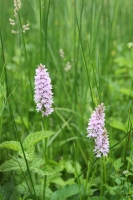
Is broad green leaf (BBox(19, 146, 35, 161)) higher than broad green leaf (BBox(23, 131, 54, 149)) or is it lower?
lower

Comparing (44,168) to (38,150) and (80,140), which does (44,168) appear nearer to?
(38,150)

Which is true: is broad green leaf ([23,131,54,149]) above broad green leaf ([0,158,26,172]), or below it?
above

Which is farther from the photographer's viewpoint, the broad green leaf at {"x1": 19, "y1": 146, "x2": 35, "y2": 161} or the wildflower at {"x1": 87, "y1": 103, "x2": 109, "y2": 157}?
the broad green leaf at {"x1": 19, "y1": 146, "x2": 35, "y2": 161}

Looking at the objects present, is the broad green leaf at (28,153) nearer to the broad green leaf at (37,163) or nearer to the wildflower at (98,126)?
the broad green leaf at (37,163)

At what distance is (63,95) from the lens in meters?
2.16

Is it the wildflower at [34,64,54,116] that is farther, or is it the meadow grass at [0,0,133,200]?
the meadow grass at [0,0,133,200]

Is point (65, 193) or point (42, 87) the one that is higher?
point (42, 87)

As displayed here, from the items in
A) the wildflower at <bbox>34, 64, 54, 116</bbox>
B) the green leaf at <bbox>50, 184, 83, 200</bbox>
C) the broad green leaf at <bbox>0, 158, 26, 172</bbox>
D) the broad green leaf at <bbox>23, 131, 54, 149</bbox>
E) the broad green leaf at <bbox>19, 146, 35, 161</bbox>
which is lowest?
the green leaf at <bbox>50, 184, 83, 200</bbox>

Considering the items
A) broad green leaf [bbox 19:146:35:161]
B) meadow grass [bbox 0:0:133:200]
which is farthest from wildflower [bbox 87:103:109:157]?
broad green leaf [bbox 19:146:35:161]

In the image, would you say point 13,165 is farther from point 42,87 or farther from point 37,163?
point 42,87

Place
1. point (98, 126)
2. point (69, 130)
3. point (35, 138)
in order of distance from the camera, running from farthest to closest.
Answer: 1. point (69, 130)
2. point (35, 138)
3. point (98, 126)

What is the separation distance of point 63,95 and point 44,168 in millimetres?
1033

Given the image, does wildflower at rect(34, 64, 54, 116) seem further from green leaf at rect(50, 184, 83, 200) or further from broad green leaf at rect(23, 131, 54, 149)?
green leaf at rect(50, 184, 83, 200)

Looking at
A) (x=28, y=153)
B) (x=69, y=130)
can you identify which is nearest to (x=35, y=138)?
(x=28, y=153)
